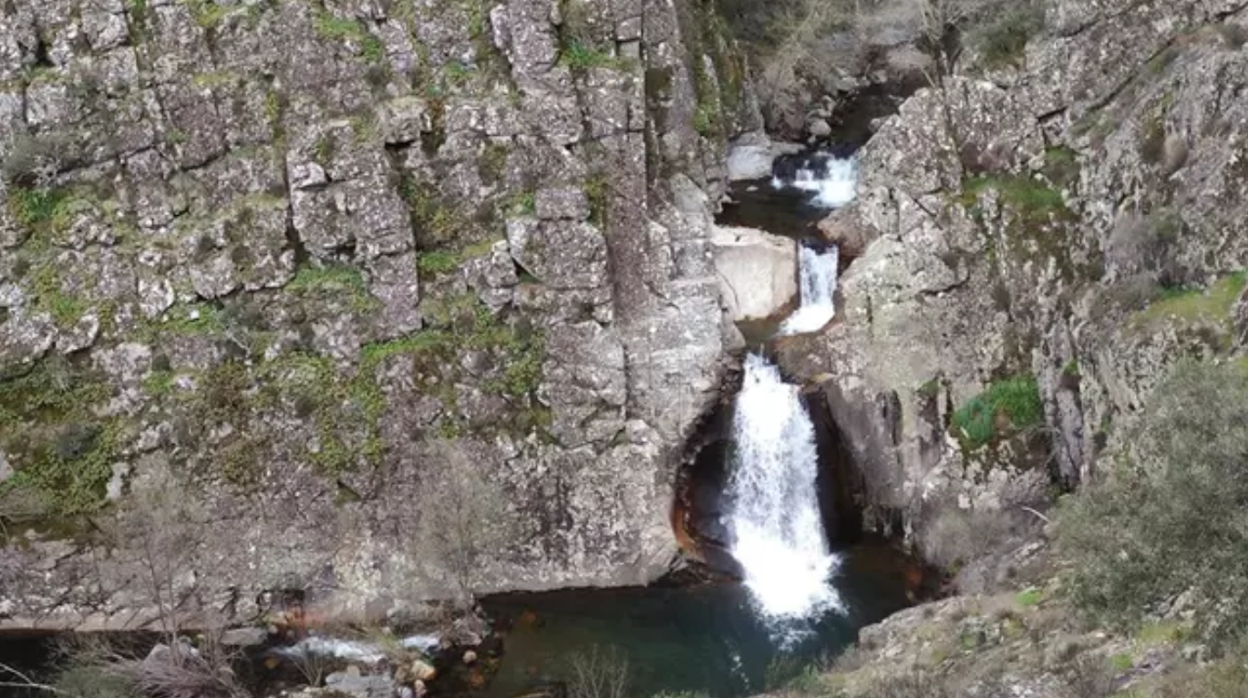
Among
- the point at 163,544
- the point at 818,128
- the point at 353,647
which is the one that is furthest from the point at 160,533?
the point at 818,128

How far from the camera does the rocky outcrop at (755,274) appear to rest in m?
39.0

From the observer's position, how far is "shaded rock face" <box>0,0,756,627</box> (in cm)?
3594

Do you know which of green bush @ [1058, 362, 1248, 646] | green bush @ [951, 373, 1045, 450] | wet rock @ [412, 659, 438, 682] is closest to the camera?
green bush @ [1058, 362, 1248, 646]

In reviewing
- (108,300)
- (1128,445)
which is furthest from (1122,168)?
(108,300)

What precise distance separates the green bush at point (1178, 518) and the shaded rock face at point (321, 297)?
2072 centimetres

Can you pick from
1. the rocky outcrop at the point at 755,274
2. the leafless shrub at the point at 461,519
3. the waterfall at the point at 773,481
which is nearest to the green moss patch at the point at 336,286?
the leafless shrub at the point at 461,519

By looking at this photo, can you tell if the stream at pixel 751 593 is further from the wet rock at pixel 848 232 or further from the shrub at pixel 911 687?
the shrub at pixel 911 687

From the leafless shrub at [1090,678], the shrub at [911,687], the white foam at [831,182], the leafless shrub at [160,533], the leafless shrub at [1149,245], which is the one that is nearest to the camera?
the leafless shrub at [1090,678]

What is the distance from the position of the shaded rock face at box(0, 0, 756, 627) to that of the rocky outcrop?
397cm

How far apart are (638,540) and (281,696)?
11.7 metres

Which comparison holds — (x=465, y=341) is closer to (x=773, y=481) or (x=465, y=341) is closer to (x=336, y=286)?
(x=336, y=286)

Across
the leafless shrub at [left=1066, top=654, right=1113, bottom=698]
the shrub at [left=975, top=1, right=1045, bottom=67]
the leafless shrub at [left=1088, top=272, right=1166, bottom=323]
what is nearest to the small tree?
the leafless shrub at [left=1066, top=654, right=1113, bottom=698]

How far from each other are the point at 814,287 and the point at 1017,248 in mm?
6902

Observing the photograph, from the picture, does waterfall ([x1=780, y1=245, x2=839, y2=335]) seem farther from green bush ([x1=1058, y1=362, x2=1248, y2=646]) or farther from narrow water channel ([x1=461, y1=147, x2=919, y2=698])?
green bush ([x1=1058, y1=362, x2=1248, y2=646])
